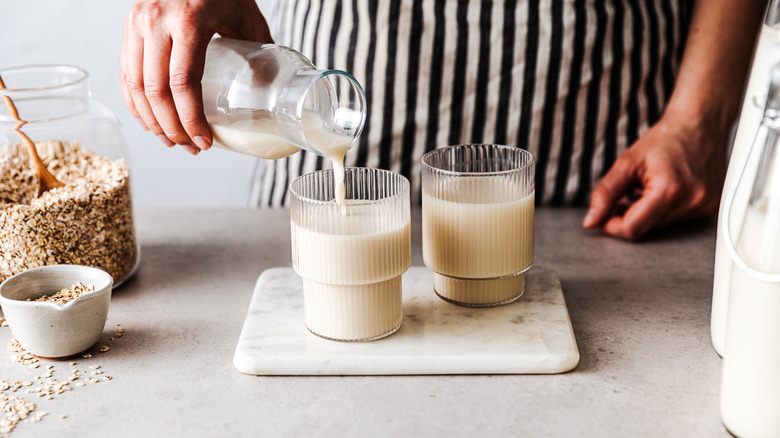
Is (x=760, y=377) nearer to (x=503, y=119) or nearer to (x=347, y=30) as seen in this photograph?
(x=503, y=119)

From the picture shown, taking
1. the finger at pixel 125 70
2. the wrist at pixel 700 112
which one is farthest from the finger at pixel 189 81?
the wrist at pixel 700 112

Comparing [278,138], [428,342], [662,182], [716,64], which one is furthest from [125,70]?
[716,64]

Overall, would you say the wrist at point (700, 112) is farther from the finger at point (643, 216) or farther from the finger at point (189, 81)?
the finger at point (189, 81)

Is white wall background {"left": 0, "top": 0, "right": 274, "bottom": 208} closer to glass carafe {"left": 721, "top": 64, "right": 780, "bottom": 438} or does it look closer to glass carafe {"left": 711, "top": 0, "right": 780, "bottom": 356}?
glass carafe {"left": 711, "top": 0, "right": 780, "bottom": 356}

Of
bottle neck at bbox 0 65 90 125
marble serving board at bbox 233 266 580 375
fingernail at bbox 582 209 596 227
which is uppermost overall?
bottle neck at bbox 0 65 90 125

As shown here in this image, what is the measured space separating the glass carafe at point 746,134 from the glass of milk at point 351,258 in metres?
0.35

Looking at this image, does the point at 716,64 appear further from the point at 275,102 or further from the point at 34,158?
the point at 34,158

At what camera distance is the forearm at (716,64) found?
4.42ft

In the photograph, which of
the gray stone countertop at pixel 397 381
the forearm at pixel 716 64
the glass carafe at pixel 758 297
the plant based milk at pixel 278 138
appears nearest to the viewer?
the glass carafe at pixel 758 297

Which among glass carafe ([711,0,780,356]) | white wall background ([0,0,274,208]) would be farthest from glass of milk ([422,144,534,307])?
white wall background ([0,0,274,208])

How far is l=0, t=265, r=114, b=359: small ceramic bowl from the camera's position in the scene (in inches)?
34.8

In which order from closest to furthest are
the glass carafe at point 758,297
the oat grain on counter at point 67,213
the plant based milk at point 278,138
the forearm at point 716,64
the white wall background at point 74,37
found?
the glass carafe at point 758,297, the plant based milk at point 278,138, the oat grain on counter at point 67,213, the forearm at point 716,64, the white wall background at point 74,37

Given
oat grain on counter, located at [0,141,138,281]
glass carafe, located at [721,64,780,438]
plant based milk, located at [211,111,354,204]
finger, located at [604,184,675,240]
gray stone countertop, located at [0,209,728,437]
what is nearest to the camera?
glass carafe, located at [721,64,780,438]

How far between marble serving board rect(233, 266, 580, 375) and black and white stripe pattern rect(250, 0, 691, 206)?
48 cm
